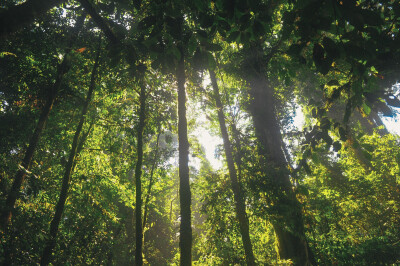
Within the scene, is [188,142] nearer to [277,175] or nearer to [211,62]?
[277,175]

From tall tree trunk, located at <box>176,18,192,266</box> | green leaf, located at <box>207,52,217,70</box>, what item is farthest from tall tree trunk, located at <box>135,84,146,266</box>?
green leaf, located at <box>207,52,217,70</box>

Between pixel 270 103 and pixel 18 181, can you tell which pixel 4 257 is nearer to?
pixel 18 181

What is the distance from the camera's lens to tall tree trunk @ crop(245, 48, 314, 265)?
4.98 m

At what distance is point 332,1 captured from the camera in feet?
3.19

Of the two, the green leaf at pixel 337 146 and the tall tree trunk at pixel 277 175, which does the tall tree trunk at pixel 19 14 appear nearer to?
the green leaf at pixel 337 146

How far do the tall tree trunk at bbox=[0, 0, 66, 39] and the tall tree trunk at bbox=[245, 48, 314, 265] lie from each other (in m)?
2.80

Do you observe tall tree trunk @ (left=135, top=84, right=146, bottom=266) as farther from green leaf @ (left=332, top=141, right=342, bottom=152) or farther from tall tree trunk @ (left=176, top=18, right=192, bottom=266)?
green leaf @ (left=332, top=141, right=342, bottom=152)

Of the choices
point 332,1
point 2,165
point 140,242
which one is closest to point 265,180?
point 140,242

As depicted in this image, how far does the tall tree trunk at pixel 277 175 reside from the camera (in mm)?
4980

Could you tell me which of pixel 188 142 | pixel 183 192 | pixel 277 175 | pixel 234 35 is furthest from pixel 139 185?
pixel 234 35

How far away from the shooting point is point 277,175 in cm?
560

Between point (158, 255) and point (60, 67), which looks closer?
point (60, 67)

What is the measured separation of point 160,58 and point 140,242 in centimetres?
569

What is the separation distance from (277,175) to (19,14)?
567 centimetres
